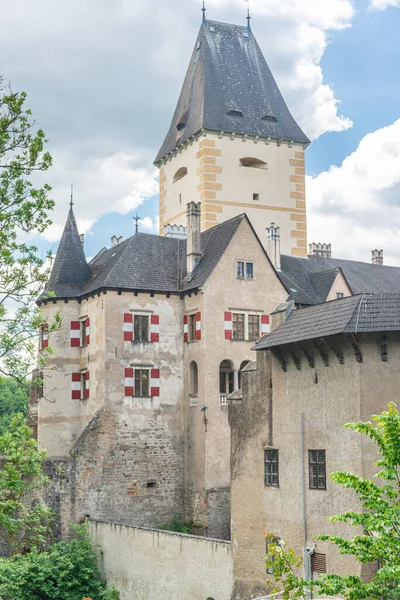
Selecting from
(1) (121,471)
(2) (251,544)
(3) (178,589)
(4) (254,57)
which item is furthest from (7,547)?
(4) (254,57)

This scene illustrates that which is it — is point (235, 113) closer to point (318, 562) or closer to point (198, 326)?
point (198, 326)

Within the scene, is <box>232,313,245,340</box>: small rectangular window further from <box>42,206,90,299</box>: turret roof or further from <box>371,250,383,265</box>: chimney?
<box>371,250,383,265</box>: chimney

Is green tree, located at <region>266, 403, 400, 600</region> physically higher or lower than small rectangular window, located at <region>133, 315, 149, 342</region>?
lower

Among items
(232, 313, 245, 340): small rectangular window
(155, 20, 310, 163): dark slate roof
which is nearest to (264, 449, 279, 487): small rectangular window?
(232, 313, 245, 340): small rectangular window

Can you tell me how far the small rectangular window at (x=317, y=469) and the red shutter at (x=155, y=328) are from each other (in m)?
15.6

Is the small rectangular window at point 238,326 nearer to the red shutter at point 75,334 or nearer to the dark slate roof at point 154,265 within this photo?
the dark slate roof at point 154,265

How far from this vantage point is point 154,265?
1742 inches

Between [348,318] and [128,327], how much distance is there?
17512 millimetres

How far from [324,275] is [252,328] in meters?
6.79

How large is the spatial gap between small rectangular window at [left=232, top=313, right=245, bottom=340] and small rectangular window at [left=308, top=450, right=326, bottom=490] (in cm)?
1425

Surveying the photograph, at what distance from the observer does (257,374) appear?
1224 inches

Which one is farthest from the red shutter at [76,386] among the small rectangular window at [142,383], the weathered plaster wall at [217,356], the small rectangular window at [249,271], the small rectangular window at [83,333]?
the small rectangular window at [249,271]

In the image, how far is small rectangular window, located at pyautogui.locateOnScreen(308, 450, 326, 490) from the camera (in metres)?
27.5

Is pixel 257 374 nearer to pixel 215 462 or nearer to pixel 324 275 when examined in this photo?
pixel 215 462
